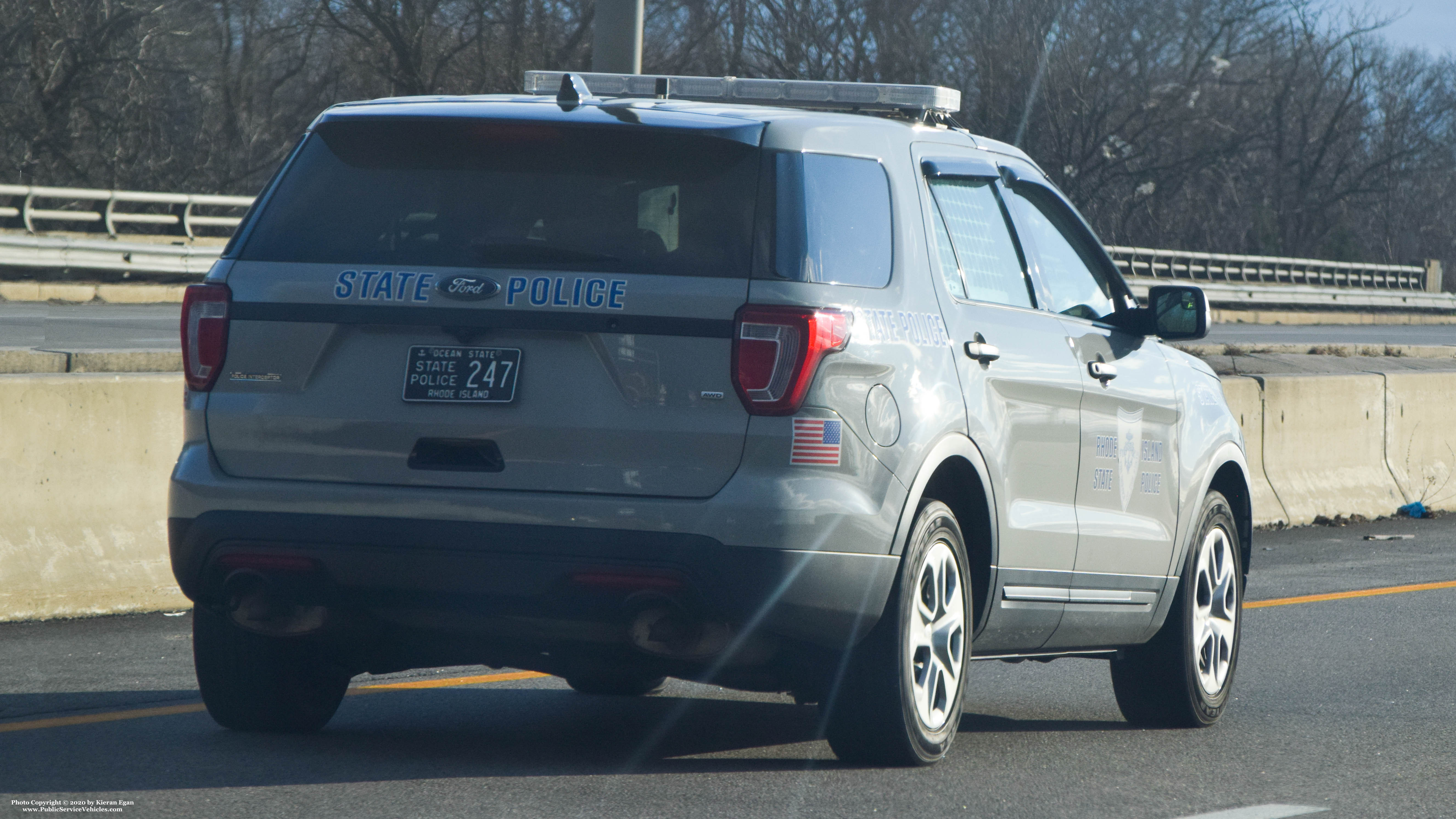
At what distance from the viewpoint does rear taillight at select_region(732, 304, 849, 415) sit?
4.77m

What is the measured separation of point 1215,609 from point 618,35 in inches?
199

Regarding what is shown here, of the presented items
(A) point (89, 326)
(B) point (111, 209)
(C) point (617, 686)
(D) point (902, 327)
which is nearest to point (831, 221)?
(D) point (902, 327)

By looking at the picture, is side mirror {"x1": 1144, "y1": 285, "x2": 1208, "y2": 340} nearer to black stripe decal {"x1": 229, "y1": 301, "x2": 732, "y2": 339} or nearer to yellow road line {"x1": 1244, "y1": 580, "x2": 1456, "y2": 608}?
black stripe decal {"x1": 229, "y1": 301, "x2": 732, "y2": 339}

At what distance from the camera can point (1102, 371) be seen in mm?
6348

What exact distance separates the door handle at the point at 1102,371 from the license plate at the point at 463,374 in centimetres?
221

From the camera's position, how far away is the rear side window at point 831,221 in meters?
4.93

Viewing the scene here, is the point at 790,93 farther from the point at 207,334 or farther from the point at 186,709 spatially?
the point at 186,709

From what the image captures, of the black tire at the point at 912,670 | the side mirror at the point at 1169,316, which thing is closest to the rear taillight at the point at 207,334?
the black tire at the point at 912,670

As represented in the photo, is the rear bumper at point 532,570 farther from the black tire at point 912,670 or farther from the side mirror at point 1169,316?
the side mirror at point 1169,316

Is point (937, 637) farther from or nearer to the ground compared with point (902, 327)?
nearer to the ground

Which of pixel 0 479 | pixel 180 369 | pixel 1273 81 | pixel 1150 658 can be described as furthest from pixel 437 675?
pixel 1273 81

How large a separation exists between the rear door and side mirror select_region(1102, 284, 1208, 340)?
7.05 feet

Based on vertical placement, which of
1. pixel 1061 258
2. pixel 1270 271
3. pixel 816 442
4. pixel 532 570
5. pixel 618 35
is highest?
pixel 618 35

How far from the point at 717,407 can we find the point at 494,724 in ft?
6.10
